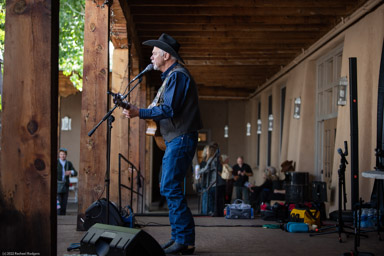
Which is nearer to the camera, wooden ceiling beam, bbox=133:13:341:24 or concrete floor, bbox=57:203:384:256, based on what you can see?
concrete floor, bbox=57:203:384:256

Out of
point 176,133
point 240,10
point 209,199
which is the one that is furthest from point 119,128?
point 176,133

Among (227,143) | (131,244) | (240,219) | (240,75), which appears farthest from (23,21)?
(227,143)

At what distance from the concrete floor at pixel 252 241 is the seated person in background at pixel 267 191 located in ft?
16.4

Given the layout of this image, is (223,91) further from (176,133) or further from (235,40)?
(176,133)

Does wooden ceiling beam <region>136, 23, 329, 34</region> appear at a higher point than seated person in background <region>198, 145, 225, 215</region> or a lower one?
higher

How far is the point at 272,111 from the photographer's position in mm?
14797

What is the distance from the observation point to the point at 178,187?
12.2 feet

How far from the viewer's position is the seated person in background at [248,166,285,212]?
10688 mm

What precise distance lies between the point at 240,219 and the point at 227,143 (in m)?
12.7

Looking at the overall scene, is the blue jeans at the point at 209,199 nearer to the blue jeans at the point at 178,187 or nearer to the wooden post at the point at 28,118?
the blue jeans at the point at 178,187

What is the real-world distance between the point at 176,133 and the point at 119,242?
1313 millimetres

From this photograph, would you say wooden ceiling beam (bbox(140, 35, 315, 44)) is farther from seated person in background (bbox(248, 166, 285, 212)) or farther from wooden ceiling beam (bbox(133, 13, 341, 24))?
seated person in background (bbox(248, 166, 285, 212))

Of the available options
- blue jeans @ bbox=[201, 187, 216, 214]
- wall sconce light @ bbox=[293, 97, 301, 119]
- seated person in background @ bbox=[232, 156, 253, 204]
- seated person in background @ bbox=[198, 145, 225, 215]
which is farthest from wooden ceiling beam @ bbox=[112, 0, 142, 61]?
seated person in background @ bbox=[232, 156, 253, 204]

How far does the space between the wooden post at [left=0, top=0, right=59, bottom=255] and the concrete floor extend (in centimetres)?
125
